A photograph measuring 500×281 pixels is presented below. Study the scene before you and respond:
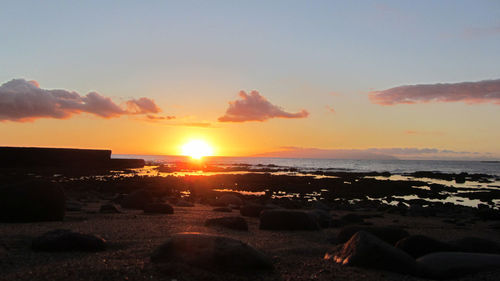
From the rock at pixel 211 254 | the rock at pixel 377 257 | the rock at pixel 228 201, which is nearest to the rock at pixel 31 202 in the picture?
the rock at pixel 211 254

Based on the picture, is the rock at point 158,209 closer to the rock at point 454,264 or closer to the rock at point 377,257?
the rock at point 377,257

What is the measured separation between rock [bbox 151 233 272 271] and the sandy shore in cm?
18

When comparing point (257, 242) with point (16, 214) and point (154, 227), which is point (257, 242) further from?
point (16, 214)

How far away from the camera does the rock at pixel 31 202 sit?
9383 mm

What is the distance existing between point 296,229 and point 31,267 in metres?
Result: 6.69

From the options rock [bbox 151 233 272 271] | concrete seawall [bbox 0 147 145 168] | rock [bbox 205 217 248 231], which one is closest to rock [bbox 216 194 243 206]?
rock [bbox 205 217 248 231]

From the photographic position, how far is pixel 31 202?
31.6 feet

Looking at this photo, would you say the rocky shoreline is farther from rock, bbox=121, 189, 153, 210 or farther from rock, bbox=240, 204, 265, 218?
rock, bbox=121, 189, 153, 210

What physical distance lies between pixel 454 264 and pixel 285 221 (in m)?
4.91

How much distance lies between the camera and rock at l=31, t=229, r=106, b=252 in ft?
20.1

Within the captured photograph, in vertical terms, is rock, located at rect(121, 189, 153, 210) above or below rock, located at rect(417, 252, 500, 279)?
below

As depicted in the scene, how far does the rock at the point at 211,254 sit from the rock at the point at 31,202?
5.71 metres

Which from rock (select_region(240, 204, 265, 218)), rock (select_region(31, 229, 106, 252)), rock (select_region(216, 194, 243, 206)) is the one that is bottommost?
rock (select_region(216, 194, 243, 206))

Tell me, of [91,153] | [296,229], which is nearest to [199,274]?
[296,229]
